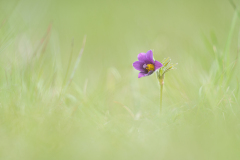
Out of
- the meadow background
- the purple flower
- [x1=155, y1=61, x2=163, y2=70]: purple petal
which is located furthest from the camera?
the purple flower

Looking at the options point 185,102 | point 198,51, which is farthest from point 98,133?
point 198,51

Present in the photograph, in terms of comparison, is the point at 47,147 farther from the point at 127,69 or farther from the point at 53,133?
the point at 127,69

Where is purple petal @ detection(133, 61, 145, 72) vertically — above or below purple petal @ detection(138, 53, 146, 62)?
below

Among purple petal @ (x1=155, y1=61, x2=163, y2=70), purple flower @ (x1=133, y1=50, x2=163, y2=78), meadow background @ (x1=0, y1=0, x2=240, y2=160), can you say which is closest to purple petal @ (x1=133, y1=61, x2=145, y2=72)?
purple flower @ (x1=133, y1=50, x2=163, y2=78)

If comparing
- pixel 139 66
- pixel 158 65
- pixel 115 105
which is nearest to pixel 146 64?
pixel 139 66

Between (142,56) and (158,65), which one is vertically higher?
(142,56)

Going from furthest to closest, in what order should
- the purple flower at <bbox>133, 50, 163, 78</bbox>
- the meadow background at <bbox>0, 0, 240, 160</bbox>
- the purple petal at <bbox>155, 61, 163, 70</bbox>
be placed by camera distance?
the purple flower at <bbox>133, 50, 163, 78</bbox>
the purple petal at <bbox>155, 61, 163, 70</bbox>
the meadow background at <bbox>0, 0, 240, 160</bbox>

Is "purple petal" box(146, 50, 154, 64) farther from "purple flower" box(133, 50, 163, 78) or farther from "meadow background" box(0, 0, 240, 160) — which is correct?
"meadow background" box(0, 0, 240, 160)

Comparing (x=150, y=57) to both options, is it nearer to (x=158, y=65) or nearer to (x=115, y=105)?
(x=158, y=65)

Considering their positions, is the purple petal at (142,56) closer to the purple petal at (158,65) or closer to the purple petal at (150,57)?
the purple petal at (150,57)

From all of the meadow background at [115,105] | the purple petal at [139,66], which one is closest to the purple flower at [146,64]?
the purple petal at [139,66]

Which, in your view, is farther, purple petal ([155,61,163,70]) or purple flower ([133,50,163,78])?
purple flower ([133,50,163,78])
